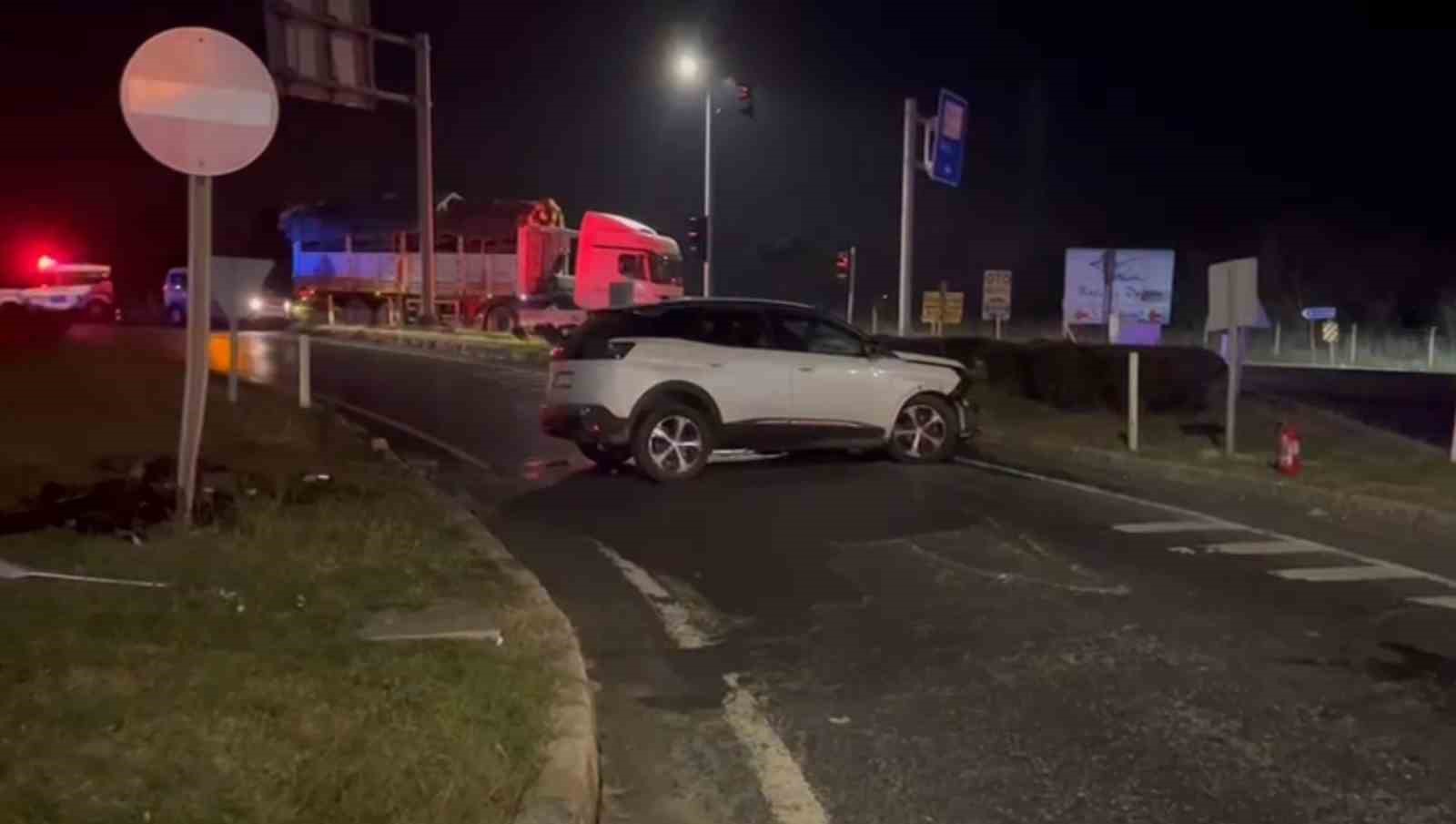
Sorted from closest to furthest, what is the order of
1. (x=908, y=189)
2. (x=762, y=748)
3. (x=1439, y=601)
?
1. (x=762, y=748)
2. (x=1439, y=601)
3. (x=908, y=189)

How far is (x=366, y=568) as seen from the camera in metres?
8.36

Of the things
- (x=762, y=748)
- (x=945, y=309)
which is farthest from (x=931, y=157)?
(x=762, y=748)

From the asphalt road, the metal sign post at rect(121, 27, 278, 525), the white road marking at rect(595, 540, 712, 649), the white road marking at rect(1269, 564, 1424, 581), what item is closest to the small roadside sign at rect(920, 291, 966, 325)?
the asphalt road

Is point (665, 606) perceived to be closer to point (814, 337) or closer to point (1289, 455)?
point (814, 337)

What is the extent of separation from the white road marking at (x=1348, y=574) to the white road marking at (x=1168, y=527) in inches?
58.4

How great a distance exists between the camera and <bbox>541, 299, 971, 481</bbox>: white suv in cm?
1400

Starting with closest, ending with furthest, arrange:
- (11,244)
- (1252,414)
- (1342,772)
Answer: (1342,772) < (1252,414) < (11,244)

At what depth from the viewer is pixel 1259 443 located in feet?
55.0

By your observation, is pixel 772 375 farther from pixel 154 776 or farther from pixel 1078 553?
pixel 154 776

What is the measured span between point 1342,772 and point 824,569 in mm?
4373

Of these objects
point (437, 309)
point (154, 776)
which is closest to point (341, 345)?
point (437, 309)

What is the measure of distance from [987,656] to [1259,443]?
34.1 feet

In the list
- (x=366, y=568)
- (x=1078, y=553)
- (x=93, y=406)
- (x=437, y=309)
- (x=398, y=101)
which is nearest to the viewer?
(x=366, y=568)

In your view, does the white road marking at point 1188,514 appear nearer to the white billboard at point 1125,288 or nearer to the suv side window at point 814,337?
the suv side window at point 814,337
